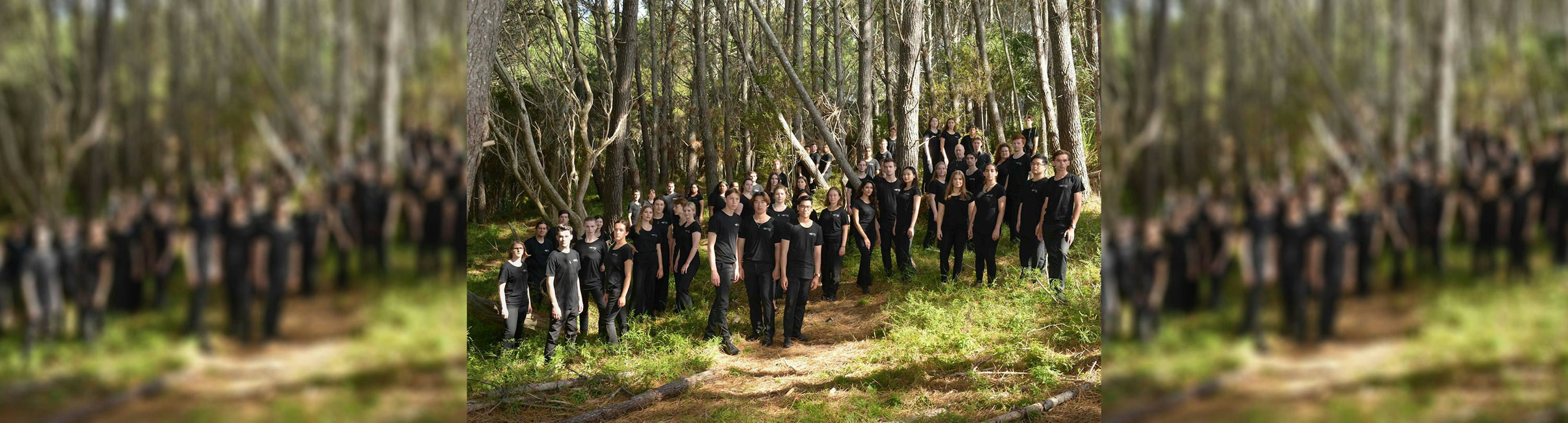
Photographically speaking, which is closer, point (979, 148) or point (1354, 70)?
point (1354, 70)

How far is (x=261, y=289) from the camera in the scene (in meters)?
0.74

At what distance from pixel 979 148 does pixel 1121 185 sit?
11375 millimetres

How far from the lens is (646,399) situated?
23.9ft

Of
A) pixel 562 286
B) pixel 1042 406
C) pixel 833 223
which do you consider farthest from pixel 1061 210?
pixel 562 286

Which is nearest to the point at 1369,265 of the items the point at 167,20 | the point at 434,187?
the point at 434,187

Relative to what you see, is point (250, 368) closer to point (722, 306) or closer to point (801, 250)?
point (801, 250)

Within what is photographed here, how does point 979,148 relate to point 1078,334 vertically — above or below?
above

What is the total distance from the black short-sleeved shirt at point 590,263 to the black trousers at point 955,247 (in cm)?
377

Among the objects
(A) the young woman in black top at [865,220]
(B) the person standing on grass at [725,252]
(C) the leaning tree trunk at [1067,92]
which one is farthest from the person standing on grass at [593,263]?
(C) the leaning tree trunk at [1067,92]

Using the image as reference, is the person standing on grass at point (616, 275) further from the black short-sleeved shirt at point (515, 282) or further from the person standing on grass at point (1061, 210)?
the person standing on grass at point (1061, 210)

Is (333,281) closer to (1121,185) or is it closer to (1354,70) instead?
(1121,185)

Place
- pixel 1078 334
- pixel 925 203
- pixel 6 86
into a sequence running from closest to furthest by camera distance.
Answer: pixel 6 86, pixel 1078 334, pixel 925 203

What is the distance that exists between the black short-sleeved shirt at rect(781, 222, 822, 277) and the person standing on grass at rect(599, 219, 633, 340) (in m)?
1.53

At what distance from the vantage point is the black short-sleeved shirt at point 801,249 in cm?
818
